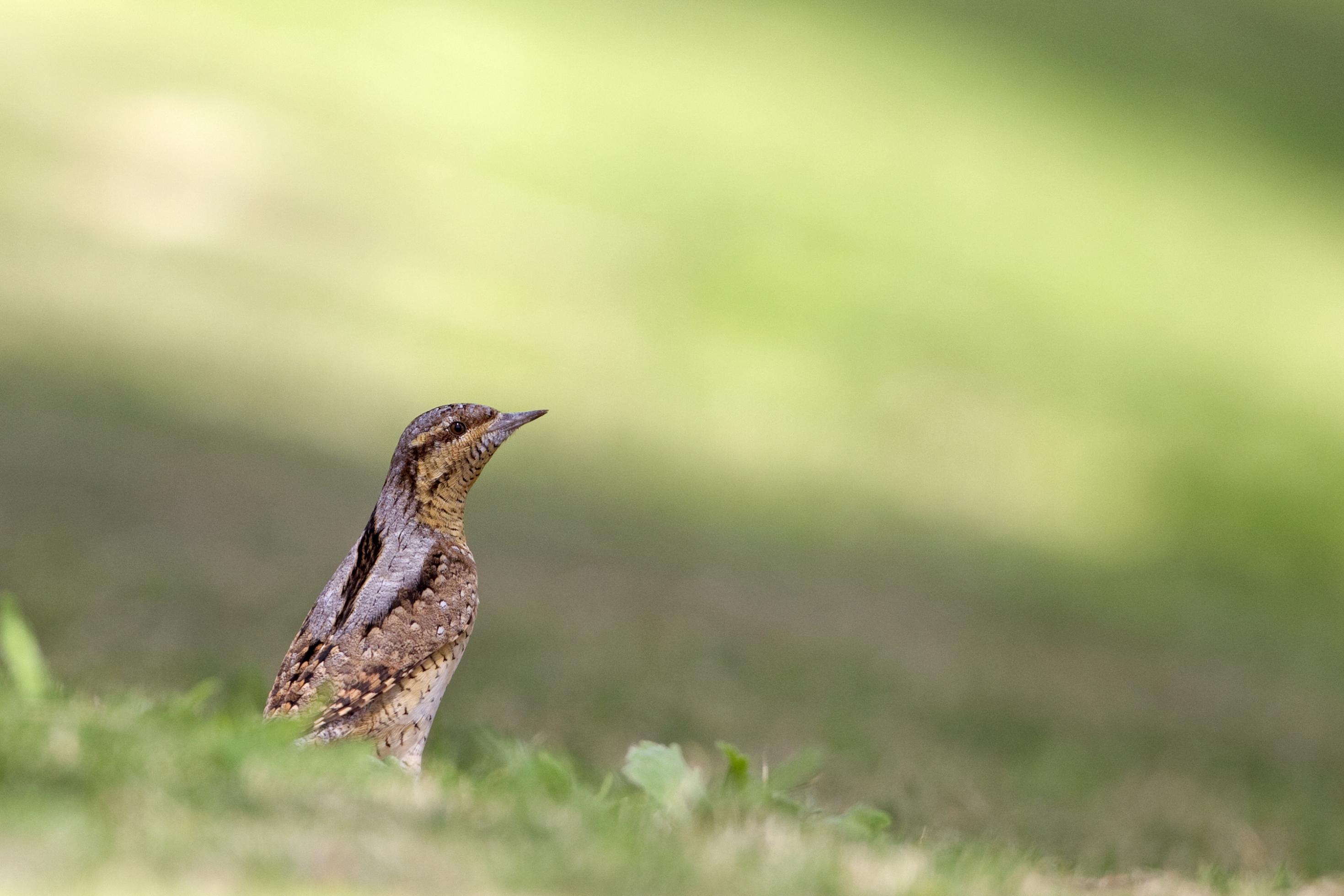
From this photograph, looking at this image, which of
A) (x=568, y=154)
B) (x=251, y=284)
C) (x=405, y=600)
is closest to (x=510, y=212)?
(x=568, y=154)

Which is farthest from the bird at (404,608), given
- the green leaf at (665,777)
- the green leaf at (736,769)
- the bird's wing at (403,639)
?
the green leaf at (736,769)

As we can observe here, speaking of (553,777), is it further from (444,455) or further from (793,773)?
(444,455)

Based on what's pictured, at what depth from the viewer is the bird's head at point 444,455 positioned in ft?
17.3

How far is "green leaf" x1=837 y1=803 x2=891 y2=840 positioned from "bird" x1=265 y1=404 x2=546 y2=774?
1.25 metres

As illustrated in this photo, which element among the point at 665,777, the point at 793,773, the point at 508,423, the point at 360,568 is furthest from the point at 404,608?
the point at 793,773

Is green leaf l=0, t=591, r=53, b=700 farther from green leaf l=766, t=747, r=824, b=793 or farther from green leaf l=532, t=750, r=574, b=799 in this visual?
green leaf l=766, t=747, r=824, b=793

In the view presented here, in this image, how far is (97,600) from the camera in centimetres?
866

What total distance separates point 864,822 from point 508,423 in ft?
6.06

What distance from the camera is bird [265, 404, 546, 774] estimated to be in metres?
4.72

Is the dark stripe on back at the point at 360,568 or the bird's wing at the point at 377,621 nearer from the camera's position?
the bird's wing at the point at 377,621

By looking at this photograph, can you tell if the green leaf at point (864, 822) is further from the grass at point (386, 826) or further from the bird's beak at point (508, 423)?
the bird's beak at point (508, 423)

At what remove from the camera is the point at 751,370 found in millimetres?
17406

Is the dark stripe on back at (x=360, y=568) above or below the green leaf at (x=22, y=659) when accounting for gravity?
above

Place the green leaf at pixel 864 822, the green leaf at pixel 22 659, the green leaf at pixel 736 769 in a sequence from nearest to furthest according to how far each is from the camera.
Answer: the green leaf at pixel 22 659 < the green leaf at pixel 864 822 < the green leaf at pixel 736 769
